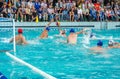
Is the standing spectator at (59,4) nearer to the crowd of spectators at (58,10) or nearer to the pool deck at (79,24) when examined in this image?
the crowd of spectators at (58,10)

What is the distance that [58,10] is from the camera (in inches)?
909

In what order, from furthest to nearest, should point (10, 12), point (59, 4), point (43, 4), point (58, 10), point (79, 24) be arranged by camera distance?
point (59, 4)
point (43, 4)
point (58, 10)
point (79, 24)
point (10, 12)

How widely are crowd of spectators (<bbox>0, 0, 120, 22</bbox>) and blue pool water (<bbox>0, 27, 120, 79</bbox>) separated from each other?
729 cm

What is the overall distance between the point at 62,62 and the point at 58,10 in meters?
12.7

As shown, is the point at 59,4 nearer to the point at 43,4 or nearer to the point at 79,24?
the point at 43,4

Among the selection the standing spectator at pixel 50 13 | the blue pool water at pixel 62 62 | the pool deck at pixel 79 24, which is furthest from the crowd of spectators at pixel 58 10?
the blue pool water at pixel 62 62

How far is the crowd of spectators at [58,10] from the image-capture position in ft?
73.3

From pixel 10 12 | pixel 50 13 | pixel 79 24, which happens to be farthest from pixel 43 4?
pixel 79 24

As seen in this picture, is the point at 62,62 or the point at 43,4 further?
the point at 43,4

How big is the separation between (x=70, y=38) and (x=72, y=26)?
861 cm

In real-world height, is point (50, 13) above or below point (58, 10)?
below

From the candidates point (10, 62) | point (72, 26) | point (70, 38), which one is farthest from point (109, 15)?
point (10, 62)

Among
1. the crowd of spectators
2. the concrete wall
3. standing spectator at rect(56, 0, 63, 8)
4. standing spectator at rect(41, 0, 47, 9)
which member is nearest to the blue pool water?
the concrete wall

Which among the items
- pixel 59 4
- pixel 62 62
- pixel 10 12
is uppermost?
pixel 59 4
